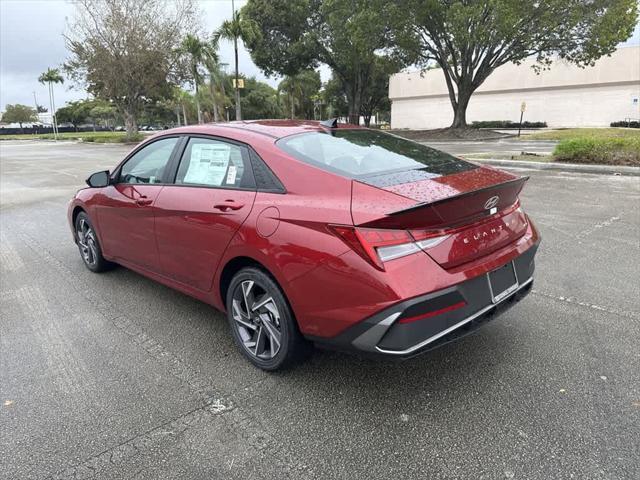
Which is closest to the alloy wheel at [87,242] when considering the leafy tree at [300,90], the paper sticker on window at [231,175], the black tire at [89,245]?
the black tire at [89,245]

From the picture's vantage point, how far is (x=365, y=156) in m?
3.12

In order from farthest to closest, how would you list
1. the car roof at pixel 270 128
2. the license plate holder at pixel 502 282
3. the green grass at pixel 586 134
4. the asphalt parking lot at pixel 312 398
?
the green grass at pixel 586 134 → the car roof at pixel 270 128 → the license plate holder at pixel 502 282 → the asphalt parking lot at pixel 312 398

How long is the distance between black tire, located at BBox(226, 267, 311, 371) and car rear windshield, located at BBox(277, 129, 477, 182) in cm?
80

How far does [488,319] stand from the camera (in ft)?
8.66

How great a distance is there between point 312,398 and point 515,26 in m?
25.1

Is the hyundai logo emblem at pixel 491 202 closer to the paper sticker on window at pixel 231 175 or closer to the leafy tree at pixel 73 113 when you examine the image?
the paper sticker on window at pixel 231 175

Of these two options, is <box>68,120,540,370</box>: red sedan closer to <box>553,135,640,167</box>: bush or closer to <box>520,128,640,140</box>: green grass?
<box>553,135,640,167</box>: bush

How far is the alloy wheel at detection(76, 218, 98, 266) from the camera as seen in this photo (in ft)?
16.0

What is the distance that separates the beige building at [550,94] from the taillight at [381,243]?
42.5 meters

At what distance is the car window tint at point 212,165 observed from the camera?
3.12m

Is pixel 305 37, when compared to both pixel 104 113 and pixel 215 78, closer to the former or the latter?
pixel 215 78

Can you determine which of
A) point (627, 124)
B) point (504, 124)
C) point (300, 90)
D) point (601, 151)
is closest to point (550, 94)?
point (504, 124)

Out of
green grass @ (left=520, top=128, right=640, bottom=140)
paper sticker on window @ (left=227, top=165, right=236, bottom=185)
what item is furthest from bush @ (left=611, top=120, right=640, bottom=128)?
paper sticker on window @ (left=227, top=165, right=236, bottom=185)

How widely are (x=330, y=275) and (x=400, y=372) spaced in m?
0.99
